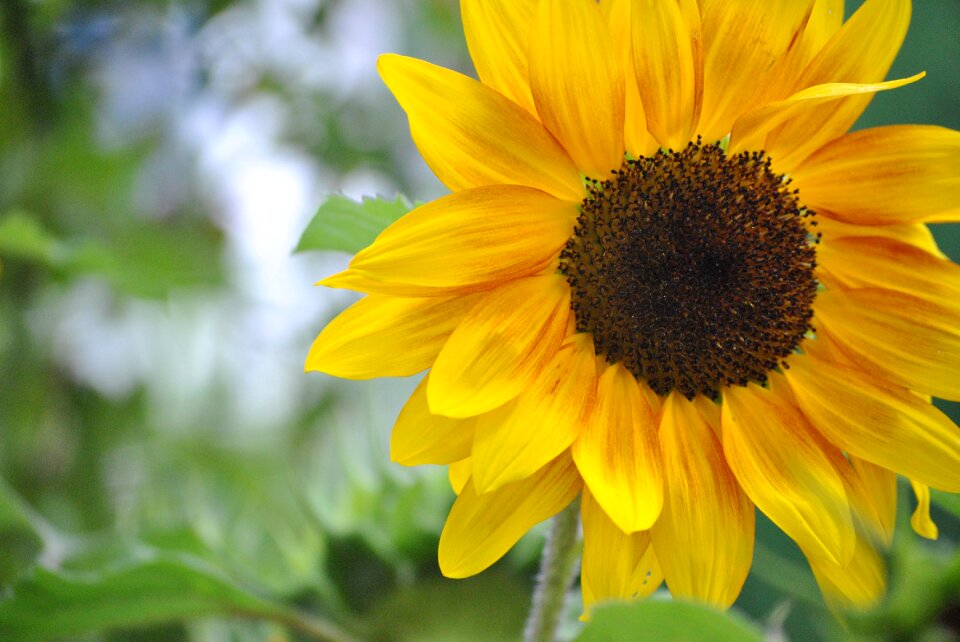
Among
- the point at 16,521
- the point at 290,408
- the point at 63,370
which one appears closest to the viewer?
the point at 16,521

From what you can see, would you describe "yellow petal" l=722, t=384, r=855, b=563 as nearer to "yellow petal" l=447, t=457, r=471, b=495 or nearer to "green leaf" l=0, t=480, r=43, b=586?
"yellow petal" l=447, t=457, r=471, b=495

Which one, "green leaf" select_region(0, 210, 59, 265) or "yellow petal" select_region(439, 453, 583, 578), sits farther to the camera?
"green leaf" select_region(0, 210, 59, 265)

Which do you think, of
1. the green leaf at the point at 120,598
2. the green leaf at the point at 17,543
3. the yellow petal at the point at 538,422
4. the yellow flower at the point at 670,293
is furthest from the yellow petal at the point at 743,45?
the green leaf at the point at 17,543

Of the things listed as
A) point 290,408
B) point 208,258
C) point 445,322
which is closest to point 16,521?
point 445,322

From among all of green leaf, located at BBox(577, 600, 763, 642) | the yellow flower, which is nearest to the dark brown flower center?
the yellow flower

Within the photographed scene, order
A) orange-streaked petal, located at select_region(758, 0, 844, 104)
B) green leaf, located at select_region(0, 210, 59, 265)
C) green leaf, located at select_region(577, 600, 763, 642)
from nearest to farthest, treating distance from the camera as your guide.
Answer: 1. green leaf, located at select_region(577, 600, 763, 642)
2. orange-streaked petal, located at select_region(758, 0, 844, 104)
3. green leaf, located at select_region(0, 210, 59, 265)

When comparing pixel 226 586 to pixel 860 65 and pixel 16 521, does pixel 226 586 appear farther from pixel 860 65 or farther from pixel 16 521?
pixel 860 65

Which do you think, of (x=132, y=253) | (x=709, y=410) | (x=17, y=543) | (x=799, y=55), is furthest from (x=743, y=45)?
(x=132, y=253)
